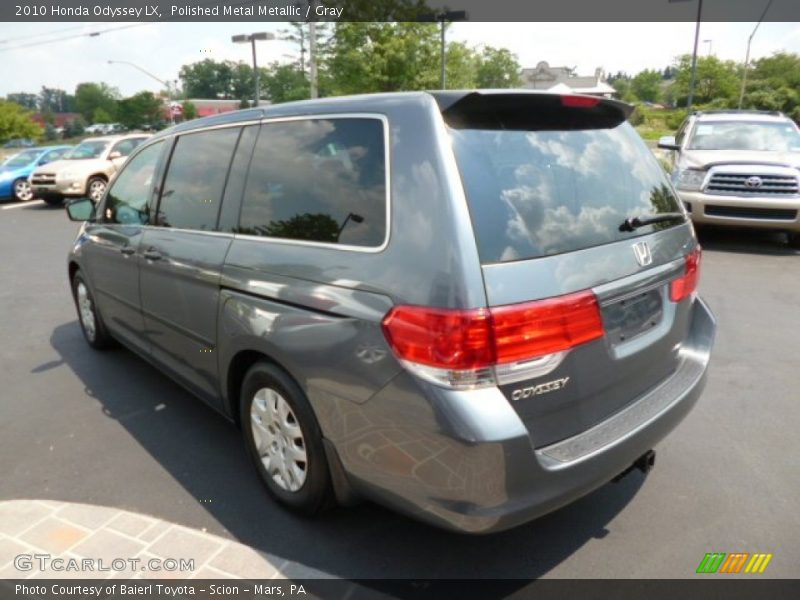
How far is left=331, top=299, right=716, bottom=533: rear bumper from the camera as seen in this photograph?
6.23 feet

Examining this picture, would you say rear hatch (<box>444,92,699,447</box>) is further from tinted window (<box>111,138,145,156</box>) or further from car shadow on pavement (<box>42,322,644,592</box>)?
tinted window (<box>111,138,145,156</box>)

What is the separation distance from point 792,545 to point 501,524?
147 cm

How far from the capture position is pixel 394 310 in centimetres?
201

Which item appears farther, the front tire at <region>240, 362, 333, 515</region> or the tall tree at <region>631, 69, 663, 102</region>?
the tall tree at <region>631, 69, 663, 102</region>

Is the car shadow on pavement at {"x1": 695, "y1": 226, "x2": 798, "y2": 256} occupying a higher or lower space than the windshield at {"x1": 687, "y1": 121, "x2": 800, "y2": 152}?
lower

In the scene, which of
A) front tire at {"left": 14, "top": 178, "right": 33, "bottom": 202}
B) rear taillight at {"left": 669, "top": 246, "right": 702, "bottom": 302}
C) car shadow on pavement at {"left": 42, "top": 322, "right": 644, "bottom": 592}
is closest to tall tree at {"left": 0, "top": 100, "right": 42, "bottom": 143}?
front tire at {"left": 14, "top": 178, "right": 33, "bottom": 202}

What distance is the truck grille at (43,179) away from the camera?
15258 mm

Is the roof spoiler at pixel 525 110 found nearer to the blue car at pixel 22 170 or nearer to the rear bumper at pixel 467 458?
the rear bumper at pixel 467 458

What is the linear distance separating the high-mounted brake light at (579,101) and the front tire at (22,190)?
1804 cm

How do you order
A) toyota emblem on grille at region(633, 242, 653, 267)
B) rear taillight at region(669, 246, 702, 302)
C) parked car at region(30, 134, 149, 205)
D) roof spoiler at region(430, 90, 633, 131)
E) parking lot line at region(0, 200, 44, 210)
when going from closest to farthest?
roof spoiler at region(430, 90, 633, 131) < toyota emblem on grille at region(633, 242, 653, 267) < rear taillight at region(669, 246, 702, 302) < parked car at region(30, 134, 149, 205) < parking lot line at region(0, 200, 44, 210)

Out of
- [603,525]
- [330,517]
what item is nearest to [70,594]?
[330,517]

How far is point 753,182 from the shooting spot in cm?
786

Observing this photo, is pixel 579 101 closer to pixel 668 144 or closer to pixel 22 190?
pixel 668 144

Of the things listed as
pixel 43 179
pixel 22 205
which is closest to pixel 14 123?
pixel 22 205
